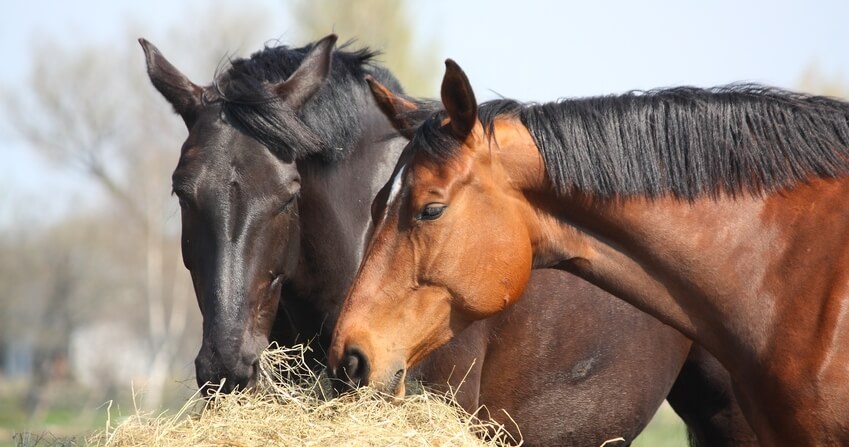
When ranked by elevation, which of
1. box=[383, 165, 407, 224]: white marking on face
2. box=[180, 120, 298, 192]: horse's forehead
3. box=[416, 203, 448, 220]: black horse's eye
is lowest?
box=[416, 203, 448, 220]: black horse's eye

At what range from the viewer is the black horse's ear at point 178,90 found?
175 inches

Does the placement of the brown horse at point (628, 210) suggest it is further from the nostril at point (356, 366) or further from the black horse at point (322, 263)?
the black horse at point (322, 263)

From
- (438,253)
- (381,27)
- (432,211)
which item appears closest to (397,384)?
(438,253)

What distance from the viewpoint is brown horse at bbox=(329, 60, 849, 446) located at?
3557 mm

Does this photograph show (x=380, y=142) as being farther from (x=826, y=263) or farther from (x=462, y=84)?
(x=826, y=263)

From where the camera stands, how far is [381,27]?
25094 mm

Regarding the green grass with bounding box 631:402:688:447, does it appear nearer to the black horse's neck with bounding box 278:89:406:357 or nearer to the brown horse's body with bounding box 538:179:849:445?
the black horse's neck with bounding box 278:89:406:357

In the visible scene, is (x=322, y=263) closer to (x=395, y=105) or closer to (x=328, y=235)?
(x=328, y=235)

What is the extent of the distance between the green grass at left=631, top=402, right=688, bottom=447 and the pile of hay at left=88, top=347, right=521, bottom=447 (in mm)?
8362

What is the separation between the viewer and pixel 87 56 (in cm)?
3781

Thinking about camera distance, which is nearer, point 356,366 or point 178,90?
point 356,366

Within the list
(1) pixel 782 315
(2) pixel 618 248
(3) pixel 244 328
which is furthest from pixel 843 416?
(3) pixel 244 328

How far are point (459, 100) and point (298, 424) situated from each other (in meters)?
1.34

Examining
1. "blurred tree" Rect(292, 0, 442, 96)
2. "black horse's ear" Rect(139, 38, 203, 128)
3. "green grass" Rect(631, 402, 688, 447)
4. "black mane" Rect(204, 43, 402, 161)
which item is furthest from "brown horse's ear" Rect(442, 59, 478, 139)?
"blurred tree" Rect(292, 0, 442, 96)
